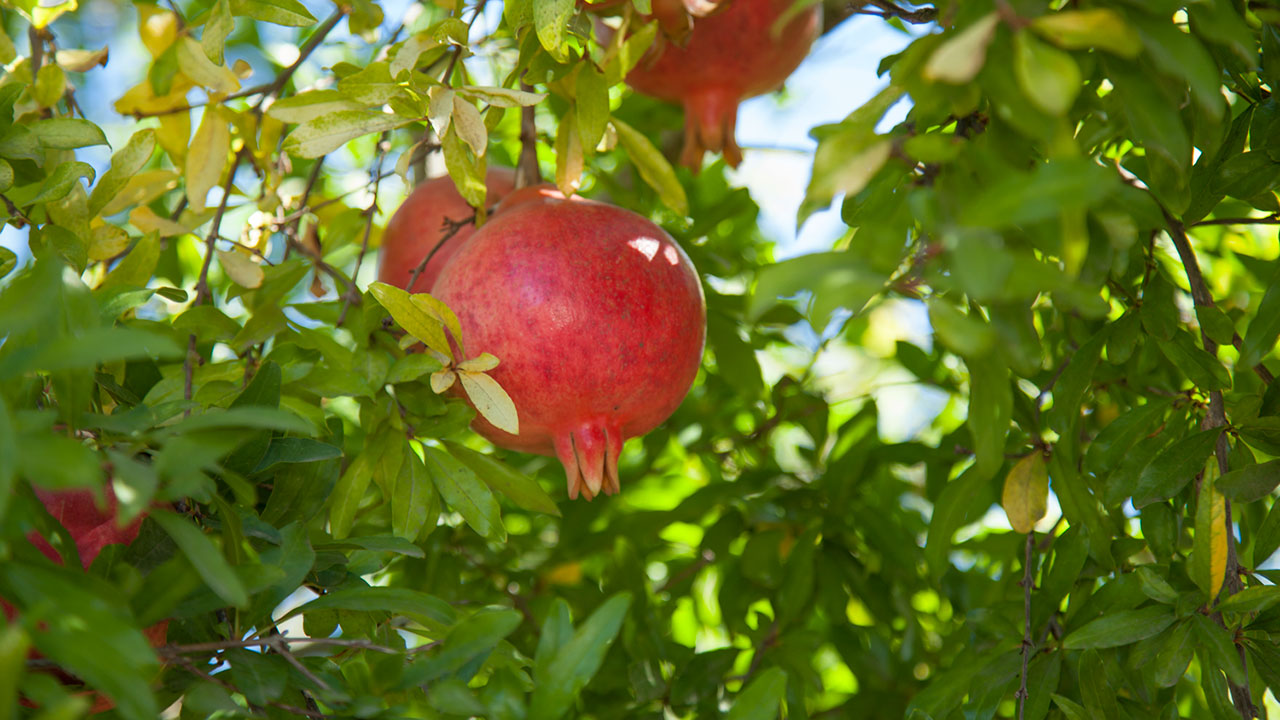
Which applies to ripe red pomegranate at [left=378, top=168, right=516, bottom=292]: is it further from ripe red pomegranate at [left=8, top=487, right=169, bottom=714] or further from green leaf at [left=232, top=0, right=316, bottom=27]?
ripe red pomegranate at [left=8, top=487, right=169, bottom=714]

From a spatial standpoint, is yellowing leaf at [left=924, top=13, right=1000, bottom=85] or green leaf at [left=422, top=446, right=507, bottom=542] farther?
green leaf at [left=422, top=446, right=507, bottom=542]

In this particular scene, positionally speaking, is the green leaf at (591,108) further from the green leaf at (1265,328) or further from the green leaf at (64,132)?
the green leaf at (1265,328)

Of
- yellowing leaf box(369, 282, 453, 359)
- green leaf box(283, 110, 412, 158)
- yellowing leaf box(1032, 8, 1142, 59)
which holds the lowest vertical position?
yellowing leaf box(369, 282, 453, 359)

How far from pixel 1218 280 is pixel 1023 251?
42.2 inches

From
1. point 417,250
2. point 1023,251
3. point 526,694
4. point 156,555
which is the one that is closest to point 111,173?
point 417,250

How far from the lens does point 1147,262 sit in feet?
2.97

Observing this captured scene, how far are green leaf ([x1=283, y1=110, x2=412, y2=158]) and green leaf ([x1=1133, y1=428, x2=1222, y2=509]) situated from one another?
669mm

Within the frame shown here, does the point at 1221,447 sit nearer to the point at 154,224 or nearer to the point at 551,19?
the point at 551,19

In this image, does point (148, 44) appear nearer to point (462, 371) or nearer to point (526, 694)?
point (462, 371)

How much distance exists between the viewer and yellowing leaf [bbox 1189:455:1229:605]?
775mm

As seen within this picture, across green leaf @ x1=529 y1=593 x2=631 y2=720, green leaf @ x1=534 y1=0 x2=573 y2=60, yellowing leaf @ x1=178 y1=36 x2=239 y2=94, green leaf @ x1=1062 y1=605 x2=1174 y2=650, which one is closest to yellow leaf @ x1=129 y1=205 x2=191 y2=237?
yellowing leaf @ x1=178 y1=36 x2=239 y2=94

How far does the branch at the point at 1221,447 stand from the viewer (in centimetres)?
80

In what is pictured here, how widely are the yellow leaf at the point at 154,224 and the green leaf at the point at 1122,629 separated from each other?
2.98 ft

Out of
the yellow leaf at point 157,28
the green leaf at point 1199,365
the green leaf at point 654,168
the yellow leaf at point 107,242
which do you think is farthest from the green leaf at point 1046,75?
the yellow leaf at point 157,28
